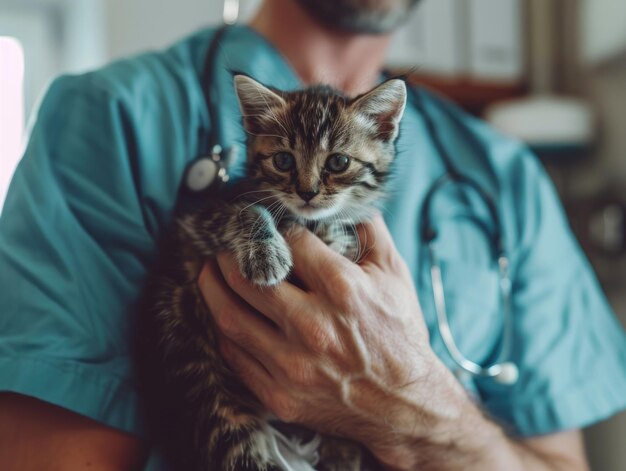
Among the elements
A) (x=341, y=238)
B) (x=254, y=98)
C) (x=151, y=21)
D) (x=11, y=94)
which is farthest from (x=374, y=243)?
(x=11, y=94)

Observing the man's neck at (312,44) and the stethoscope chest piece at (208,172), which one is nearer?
the stethoscope chest piece at (208,172)

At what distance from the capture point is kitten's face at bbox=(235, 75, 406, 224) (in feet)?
2.61

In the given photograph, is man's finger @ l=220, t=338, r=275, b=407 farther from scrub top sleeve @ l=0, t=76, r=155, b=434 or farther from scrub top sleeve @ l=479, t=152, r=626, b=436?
scrub top sleeve @ l=479, t=152, r=626, b=436

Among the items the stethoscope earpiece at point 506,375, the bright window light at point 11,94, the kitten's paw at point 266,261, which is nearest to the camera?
the kitten's paw at point 266,261

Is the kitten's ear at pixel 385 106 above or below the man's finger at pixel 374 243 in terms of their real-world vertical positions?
above

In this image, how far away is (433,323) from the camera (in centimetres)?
104

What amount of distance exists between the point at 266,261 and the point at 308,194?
0.11m

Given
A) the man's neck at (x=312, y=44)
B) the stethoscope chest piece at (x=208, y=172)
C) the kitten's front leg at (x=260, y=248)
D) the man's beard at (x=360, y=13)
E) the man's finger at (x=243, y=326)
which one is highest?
the man's beard at (x=360, y=13)

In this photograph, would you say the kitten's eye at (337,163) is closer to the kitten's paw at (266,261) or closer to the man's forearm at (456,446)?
the kitten's paw at (266,261)

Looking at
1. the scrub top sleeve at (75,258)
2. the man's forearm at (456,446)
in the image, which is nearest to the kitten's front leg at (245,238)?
the scrub top sleeve at (75,258)

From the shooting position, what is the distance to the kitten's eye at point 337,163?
81 cm

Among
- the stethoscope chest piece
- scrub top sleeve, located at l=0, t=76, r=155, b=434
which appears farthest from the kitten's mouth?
scrub top sleeve, located at l=0, t=76, r=155, b=434

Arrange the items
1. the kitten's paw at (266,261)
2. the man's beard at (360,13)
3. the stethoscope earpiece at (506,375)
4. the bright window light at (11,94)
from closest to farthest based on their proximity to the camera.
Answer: the kitten's paw at (266,261), the stethoscope earpiece at (506,375), the man's beard at (360,13), the bright window light at (11,94)

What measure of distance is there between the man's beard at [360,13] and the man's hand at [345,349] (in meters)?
0.54
